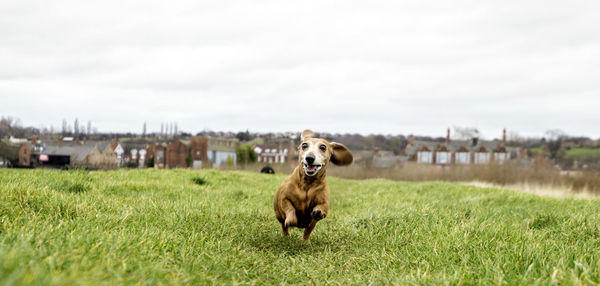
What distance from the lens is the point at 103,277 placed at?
7.31 ft

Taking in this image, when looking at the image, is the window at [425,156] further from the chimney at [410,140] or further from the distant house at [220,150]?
the distant house at [220,150]

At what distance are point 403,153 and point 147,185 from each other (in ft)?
178

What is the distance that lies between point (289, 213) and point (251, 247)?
2.25ft

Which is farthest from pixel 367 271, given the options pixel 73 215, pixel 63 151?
pixel 63 151

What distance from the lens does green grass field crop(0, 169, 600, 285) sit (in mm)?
2516

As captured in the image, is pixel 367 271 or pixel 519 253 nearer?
pixel 519 253

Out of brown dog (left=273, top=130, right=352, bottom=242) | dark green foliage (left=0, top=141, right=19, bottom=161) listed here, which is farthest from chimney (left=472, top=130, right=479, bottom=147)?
brown dog (left=273, top=130, right=352, bottom=242)

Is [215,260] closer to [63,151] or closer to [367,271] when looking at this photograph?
[367,271]

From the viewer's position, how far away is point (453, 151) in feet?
191

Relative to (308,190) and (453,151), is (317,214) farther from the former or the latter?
(453,151)

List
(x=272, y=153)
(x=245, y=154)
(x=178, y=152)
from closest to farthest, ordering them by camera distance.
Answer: (x=178, y=152), (x=245, y=154), (x=272, y=153)

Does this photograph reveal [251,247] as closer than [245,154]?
Yes

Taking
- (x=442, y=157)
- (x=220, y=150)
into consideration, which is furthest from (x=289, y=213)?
(x=442, y=157)

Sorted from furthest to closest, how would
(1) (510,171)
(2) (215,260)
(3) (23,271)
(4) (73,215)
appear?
(1) (510,171) → (4) (73,215) → (2) (215,260) → (3) (23,271)
